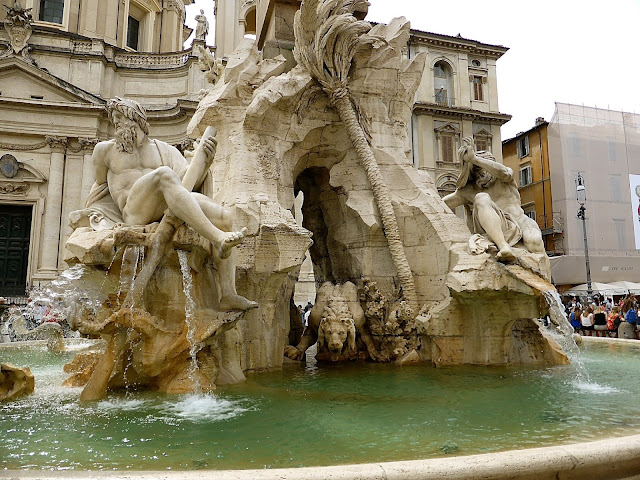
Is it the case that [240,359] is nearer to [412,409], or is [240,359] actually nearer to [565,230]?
[412,409]

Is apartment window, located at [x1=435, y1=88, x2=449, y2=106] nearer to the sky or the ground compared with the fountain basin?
nearer to the sky

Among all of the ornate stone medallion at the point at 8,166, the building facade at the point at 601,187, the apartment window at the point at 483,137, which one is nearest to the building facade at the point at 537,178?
the building facade at the point at 601,187

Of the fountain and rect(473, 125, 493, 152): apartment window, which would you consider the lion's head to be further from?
rect(473, 125, 493, 152): apartment window

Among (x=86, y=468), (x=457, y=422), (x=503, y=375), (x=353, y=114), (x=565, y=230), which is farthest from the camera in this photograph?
(x=565, y=230)

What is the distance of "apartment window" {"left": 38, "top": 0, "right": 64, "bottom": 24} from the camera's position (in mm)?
26875

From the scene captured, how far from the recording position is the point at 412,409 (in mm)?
4039

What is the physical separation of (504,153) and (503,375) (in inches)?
1101

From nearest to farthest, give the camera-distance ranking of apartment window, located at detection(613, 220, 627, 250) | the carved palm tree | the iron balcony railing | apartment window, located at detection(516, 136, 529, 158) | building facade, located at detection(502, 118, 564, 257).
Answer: the carved palm tree, apartment window, located at detection(613, 220, 627, 250), building facade, located at detection(502, 118, 564, 257), the iron balcony railing, apartment window, located at detection(516, 136, 529, 158)

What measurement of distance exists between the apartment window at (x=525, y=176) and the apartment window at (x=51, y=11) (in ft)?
84.0

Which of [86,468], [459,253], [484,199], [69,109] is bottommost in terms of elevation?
[86,468]

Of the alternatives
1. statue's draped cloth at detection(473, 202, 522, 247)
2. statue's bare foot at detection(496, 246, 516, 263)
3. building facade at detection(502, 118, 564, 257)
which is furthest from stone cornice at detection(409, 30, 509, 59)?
statue's bare foot at detection(496, 246, 516, 263)

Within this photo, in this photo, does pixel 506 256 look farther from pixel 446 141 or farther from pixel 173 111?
pixel 446 141

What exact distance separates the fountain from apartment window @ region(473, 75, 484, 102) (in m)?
21.5

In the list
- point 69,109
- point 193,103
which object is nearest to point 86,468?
point 193,103
